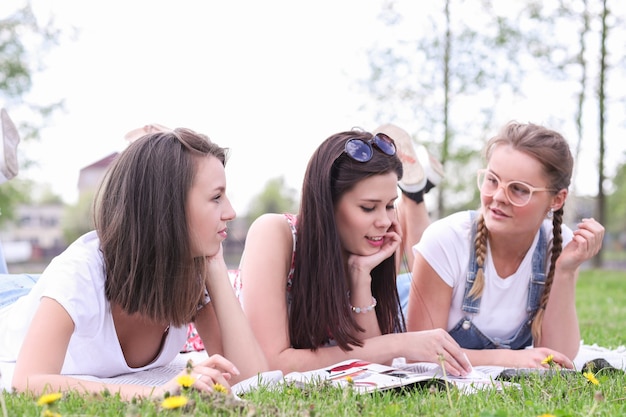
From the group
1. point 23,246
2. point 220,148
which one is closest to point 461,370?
point 220,148

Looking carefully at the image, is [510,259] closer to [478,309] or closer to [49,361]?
[478,309]

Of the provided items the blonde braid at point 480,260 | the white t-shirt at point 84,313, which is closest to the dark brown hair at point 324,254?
the white t-shirt at point 84,313

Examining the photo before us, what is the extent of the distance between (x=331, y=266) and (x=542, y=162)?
153 centimetres

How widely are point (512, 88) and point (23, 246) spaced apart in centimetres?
3219

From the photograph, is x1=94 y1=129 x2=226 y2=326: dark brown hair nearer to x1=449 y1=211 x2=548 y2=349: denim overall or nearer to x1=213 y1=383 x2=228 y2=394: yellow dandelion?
x1=213 y1=383 x2=228 y2=394: yellow dandelion

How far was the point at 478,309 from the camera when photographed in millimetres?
4293

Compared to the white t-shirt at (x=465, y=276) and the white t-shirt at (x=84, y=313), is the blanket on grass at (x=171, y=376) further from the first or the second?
the white t-shirt at (x=465, y=276)

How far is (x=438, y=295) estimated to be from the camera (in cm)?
418

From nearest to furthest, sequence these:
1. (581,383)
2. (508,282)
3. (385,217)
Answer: (581,383)
(385,217)
(508,282)

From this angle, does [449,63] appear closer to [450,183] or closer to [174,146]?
[450,183]

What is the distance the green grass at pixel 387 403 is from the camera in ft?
7.14

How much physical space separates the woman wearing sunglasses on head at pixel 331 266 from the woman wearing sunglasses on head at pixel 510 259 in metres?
0.61

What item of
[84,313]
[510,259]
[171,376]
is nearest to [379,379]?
[171,376]

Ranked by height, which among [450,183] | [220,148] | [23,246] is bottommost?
[23,246]
